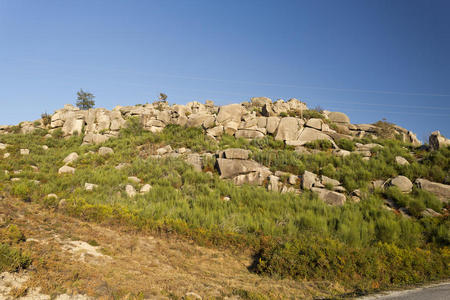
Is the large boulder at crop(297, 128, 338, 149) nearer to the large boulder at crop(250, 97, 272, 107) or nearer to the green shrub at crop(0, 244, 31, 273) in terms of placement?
the large boulder at crop(250, 97, 272, 107)

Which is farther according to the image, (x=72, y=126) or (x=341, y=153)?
(x=72, y=126)

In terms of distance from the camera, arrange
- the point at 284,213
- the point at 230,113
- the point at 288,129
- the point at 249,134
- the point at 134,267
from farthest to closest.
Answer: the point at 230,113 < the point at 249,134 < the point at 288,129 < the point at 284,213 < the point at 134,267

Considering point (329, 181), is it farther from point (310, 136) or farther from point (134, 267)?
point (134, 267)

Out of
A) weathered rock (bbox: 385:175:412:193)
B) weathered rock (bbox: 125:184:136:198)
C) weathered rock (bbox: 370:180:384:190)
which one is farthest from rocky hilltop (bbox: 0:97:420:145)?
weathered rock (bbox: 125:184:136:198)

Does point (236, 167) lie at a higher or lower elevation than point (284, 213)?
higher

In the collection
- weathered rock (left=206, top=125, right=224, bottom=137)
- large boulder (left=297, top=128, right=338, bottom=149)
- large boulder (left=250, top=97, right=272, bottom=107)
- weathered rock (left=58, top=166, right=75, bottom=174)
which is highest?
large boulder (left=250, top=97, right=272, bottom=107)

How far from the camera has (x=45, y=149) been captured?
68.5 ft

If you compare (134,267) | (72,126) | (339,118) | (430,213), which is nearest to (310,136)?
(339,118)

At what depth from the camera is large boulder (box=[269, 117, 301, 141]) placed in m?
19.5

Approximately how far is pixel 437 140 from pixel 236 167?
46.7 feet

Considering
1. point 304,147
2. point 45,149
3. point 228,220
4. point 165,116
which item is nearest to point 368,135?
point 304,147

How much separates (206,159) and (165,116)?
38.9ft

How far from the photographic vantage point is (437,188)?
35.5 feet

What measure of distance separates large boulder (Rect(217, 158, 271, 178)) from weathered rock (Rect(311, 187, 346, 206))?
3453 millimetres
